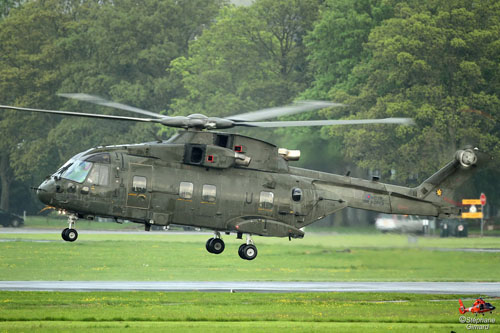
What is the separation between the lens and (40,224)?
361ft

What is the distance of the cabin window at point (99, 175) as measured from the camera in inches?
1542

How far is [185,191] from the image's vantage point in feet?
132

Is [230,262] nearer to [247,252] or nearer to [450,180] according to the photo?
[450,180]

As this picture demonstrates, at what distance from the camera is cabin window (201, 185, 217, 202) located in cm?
4044

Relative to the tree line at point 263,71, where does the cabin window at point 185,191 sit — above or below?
below

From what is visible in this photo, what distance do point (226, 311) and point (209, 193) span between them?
11.9 metres

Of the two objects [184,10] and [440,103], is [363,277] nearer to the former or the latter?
[440,103]

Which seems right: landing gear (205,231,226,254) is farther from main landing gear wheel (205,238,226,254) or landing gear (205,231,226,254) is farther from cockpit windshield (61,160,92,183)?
cockpit windshield (61,160,92,183)

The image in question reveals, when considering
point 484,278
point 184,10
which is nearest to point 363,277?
point 484,278

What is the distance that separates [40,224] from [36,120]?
2906 centimetres

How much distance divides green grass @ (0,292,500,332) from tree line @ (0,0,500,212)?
109 feet

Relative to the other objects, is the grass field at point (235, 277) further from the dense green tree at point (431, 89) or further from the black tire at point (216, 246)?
the dense green tree at point (431, 89)

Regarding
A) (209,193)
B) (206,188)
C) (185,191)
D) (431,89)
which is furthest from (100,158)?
(431,89)

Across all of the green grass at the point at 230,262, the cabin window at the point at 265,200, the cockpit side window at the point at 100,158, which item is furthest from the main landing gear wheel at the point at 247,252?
the green grass at the point at 230,262
